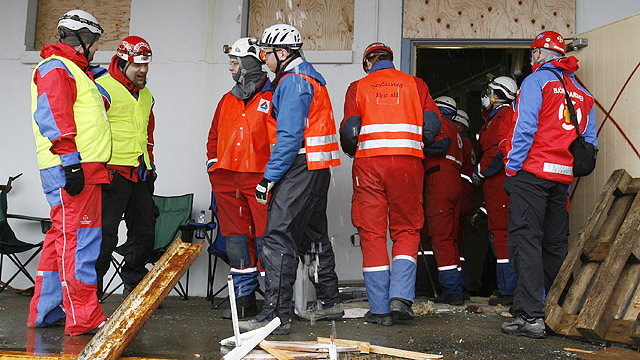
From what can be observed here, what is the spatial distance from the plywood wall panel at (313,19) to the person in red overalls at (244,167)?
1.50 meters

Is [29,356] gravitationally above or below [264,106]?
below

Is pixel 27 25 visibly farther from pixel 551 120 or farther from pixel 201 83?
pixel 551 120

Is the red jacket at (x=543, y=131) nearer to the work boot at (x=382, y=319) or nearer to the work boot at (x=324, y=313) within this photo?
the work boot at (x=382, y=319)

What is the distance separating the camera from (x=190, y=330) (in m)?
4.10

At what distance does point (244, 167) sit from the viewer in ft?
15.8

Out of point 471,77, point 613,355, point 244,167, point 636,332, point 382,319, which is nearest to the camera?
point 613,355

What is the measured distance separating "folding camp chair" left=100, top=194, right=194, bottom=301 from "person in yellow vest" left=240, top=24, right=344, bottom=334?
182 cm

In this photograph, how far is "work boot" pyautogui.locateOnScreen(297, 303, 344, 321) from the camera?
180 inches

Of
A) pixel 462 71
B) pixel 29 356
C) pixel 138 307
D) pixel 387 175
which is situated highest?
pixel 462 71

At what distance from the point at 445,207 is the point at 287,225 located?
2.22 metres

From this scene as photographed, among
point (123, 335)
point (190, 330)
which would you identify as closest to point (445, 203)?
point (190, 330)

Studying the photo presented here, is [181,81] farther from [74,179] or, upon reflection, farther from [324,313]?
[324,313]

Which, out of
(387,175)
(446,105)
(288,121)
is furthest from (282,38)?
(446,105)

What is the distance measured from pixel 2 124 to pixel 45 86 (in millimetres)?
3185
